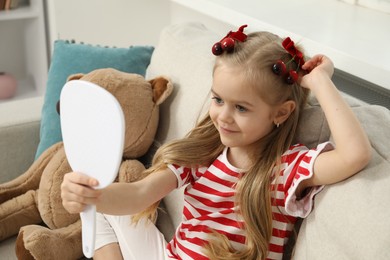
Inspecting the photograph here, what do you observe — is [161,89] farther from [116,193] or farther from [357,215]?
[357,215]

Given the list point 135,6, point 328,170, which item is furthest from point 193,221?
point 135,6

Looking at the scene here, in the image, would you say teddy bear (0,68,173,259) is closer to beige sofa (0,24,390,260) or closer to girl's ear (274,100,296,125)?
beige sofa (0,24,390,260)

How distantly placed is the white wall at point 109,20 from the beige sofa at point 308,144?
762 mm

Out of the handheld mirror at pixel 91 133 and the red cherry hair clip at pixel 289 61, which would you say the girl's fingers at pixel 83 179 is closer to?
the handheld mirror at pixel 91 133

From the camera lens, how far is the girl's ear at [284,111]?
1.06 metres

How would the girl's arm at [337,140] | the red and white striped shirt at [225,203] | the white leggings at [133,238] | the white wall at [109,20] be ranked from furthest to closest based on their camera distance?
the white wall at [109,20] → the white leggings at [133,238] → the red and white striped shirt at [225,203] → the girl's arm at [337,140]

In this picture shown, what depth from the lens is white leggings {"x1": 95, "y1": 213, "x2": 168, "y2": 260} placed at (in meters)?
1.29

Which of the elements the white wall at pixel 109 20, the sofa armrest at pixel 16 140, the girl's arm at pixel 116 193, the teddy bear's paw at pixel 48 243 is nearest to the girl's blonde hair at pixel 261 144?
the girl's arm at pixel 116 193

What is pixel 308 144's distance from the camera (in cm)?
110

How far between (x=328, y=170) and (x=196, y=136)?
356 millimetres

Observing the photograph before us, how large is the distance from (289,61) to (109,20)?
1.61 metres

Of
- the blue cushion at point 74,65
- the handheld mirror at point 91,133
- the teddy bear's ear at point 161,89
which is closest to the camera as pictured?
the handheld mirror at point 91,133

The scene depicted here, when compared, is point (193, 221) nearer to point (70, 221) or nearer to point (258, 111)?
point (258, 111)

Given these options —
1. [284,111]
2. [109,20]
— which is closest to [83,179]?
[284,111]
